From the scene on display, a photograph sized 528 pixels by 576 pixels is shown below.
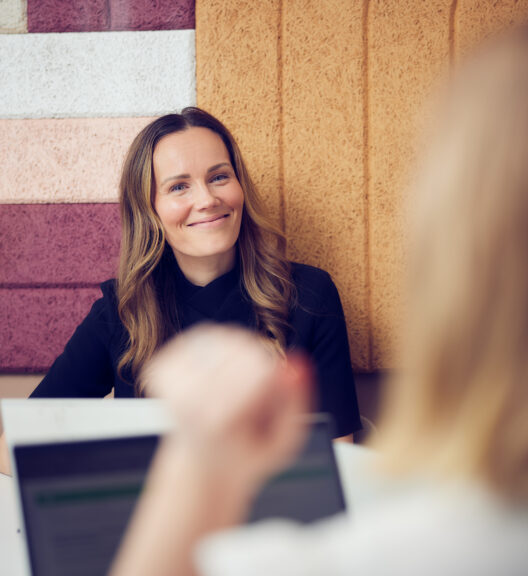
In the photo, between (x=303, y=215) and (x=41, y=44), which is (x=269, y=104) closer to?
(x=303, y=215)

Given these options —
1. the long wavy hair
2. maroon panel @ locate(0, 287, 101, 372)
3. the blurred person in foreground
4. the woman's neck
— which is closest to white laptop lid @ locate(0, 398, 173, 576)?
the blurred person in foreground

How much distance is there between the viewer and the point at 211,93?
1221 mm

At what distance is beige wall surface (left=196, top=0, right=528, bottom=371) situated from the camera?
3.91ft

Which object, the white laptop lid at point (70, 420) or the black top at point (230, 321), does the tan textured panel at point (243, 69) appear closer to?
the black top at point (230, 321)

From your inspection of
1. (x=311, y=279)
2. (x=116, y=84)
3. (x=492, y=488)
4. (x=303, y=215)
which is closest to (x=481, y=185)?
(x=492, y=488)

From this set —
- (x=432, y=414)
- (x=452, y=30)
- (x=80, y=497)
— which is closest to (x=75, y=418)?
(x=80, y=497)

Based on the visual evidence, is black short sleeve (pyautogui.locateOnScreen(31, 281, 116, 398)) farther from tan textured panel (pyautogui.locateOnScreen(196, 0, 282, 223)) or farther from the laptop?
the laptop

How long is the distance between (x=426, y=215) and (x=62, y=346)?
1.18 metres

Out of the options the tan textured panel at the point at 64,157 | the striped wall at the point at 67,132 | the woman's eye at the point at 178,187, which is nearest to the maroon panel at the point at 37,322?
the striped wall at the point at 67,132

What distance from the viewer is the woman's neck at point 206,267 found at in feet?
3.85

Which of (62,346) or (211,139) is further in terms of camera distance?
(62,346)

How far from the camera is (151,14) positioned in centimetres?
122

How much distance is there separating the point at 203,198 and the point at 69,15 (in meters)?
0.62

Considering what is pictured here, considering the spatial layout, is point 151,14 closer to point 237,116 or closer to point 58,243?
point 237,116
